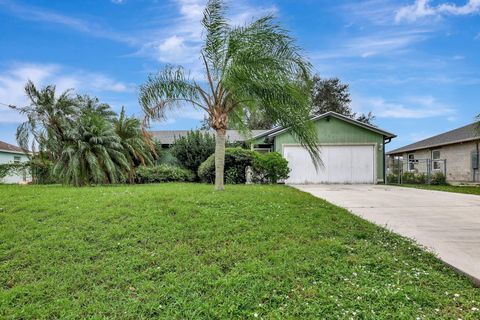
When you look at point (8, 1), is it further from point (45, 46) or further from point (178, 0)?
point (178, 0)

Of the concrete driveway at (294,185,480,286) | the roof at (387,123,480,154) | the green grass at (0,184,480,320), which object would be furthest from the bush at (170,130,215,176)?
the roof at (387,123,480,154)

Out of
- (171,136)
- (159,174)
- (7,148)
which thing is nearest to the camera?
(159,174)

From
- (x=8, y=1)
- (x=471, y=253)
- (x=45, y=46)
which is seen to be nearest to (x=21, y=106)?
(x=45, y=46)

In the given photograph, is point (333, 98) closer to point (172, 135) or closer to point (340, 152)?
point (340, 152)

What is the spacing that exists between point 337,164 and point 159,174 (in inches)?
379

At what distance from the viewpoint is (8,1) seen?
27.8 feet

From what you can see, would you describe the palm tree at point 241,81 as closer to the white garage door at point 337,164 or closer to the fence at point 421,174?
the white garage door at point 337,164

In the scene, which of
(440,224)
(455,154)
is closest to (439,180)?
(455,154)

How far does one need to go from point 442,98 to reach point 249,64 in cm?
1159

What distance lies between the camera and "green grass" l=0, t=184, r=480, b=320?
2793 millimetres

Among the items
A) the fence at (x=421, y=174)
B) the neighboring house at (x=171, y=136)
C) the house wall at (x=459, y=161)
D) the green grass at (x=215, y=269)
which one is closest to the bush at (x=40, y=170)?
the neighboring house at (x=171, y=136)

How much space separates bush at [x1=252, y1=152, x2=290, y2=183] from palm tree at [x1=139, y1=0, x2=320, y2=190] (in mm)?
4758

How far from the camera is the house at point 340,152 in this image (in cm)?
1611

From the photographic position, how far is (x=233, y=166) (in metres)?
13.9
